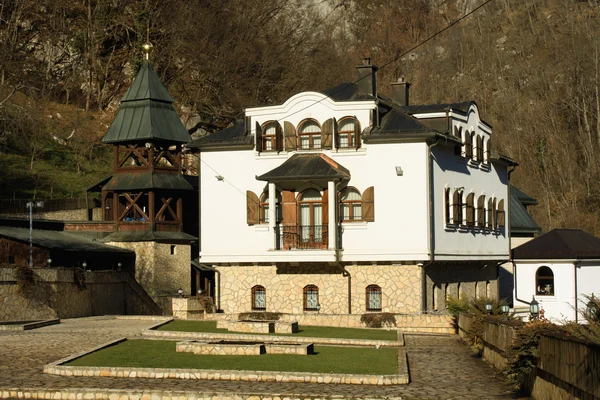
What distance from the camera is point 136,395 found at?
17.9 metres

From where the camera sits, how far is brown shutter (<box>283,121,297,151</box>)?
1443 inches

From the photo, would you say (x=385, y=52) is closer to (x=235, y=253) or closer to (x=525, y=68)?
(x=525, y=68)

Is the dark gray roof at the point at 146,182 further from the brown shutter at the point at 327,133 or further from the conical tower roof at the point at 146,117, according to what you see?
the brown shutter at the point at 327,133

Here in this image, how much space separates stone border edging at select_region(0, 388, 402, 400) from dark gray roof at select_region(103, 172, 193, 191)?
28.2 m

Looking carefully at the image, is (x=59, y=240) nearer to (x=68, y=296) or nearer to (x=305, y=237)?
(x=68, y=296)

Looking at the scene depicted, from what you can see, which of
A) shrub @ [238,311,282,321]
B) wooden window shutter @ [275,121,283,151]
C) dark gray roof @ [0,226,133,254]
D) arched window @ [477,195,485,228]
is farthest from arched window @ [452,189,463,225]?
dark gray roof @ [0,226,133,254]

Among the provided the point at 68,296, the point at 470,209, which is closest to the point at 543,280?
the point at 470,209

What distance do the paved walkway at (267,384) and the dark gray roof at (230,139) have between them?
10.1 meters

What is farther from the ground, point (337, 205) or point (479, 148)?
point (479, 148)

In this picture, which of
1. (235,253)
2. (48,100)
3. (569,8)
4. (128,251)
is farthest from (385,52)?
(235,253)

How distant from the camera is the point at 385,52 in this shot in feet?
334

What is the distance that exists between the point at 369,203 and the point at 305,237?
2607 millimetres

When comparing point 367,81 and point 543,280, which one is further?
point 543,280

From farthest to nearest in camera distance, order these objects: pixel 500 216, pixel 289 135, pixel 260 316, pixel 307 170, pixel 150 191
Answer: pixel 150 191
pixel 500 216
pixel 289 135
pixel 307 170
pixel 260 316
